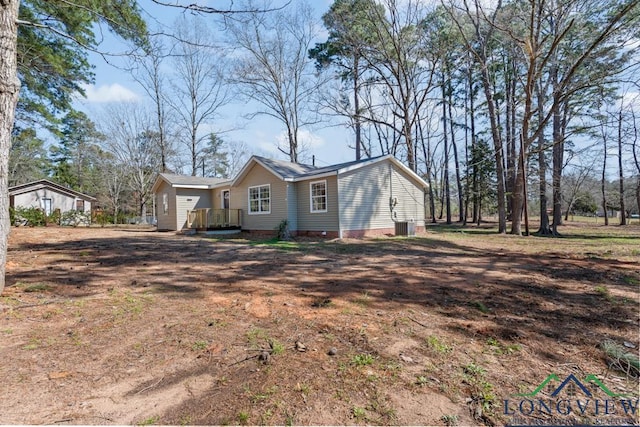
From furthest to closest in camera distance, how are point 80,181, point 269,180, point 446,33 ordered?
point 80,181, point 446,33, point 269,180

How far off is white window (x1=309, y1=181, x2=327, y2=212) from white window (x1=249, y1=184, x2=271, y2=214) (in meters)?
2.42

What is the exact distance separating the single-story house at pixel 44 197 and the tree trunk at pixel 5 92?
2439 centimetres

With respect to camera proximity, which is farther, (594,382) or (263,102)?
(263,102)

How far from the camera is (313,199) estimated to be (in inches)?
540

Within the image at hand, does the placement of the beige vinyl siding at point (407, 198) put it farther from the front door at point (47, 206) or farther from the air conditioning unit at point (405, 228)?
the front door at point (47, 206)

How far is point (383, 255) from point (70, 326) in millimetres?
6741

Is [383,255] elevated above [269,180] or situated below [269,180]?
below

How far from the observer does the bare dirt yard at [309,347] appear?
199 cm

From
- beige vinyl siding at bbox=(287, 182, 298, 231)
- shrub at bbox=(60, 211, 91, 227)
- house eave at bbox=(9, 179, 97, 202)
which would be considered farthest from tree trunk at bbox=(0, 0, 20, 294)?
house eave at bbox=(9, 179, 97, 202)

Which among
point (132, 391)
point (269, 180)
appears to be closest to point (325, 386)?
point (132, 391)

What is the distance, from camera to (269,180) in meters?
14.9

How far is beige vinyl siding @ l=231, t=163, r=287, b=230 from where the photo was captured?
14336 millimetres

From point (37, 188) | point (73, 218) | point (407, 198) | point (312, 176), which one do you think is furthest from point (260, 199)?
point (37, 188)

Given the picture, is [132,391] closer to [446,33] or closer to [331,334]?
[331,334]
